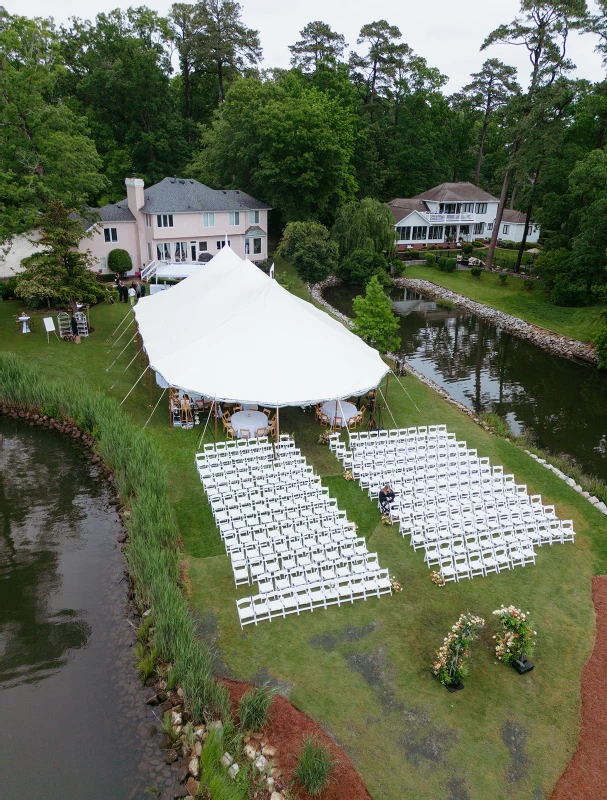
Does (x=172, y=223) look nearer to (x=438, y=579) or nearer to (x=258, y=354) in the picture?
(x=258, y=354)

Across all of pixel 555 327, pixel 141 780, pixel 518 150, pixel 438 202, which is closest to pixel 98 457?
pixel 141 780

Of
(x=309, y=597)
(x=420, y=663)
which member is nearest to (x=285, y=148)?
(x=309, y=597)

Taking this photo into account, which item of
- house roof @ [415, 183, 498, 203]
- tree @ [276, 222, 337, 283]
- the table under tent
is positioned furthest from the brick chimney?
house roof @ [415, 183, 498, 203]

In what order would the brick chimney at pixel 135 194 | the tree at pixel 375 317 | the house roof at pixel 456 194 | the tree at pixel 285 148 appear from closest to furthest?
1. the tree at pixel 375 317
2. the brick chimney at pixel 135 194
3. the tree at pixel 285 148
4. the house roof at pixel 456 194

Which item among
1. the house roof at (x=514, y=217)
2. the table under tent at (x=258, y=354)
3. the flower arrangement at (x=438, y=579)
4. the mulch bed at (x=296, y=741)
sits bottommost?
the mulch bed at (x=296, y=741)

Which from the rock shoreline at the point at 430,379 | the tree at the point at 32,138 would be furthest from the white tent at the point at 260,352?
the tree at the point at 32,138

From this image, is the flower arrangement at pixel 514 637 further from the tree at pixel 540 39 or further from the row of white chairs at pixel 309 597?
the tree at pixel 540 39

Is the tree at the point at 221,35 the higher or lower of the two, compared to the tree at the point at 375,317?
higher
